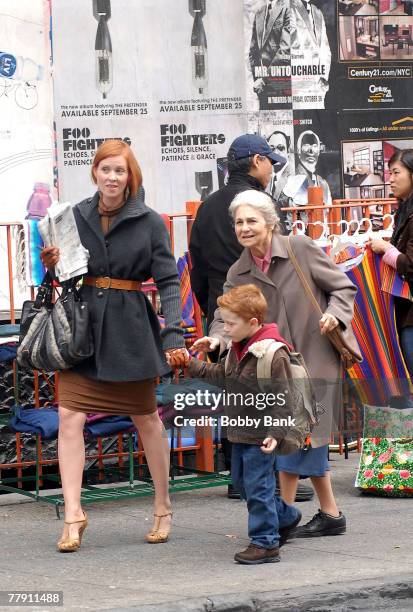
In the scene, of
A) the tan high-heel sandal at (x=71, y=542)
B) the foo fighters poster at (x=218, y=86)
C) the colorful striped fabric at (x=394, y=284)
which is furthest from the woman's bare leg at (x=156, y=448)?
the foo fighters poster at (x=218, y=86)

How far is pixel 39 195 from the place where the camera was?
1086 cm

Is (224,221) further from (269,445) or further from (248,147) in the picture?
(269,445)

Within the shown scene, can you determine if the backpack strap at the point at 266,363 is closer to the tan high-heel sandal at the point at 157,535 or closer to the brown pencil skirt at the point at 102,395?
the brown pencil skirt at the point at 102,395

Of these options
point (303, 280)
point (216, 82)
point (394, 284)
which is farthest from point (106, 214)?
point (216, 82)

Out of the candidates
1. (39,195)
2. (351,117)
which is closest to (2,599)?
(39,195)

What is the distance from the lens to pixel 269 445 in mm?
6477

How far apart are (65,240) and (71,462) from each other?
3.47 feet

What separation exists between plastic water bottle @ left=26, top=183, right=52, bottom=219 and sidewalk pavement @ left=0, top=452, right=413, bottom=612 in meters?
2.98

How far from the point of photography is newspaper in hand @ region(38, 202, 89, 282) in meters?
6.96

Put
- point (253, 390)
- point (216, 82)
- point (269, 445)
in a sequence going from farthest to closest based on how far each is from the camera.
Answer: point (216, 82) → point (253, 390) → point (269, 445)

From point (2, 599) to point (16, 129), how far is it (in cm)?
531

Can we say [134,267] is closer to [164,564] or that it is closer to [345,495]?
[164,564]

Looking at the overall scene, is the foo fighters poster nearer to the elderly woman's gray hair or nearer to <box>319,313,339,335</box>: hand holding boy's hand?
the elderly woman's gray hair

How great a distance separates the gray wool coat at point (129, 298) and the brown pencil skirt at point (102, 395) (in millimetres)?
62
